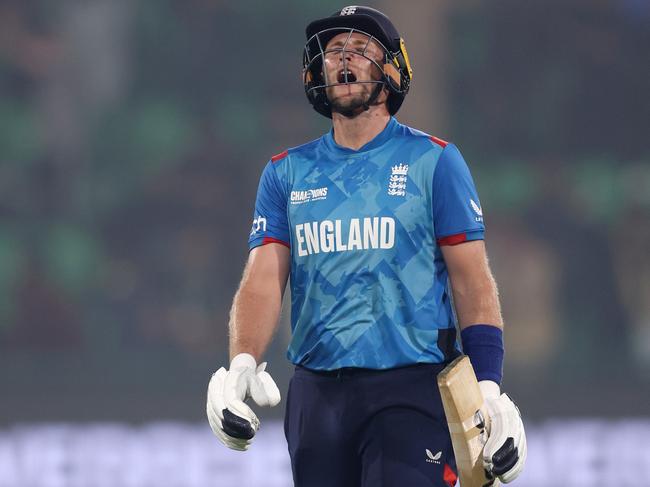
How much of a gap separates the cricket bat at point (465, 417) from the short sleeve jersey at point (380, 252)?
17 centimetres

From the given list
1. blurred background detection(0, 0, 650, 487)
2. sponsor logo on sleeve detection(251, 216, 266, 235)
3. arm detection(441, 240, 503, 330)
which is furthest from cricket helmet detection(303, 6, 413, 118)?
blurred background detection(0, 0, 650, 487)

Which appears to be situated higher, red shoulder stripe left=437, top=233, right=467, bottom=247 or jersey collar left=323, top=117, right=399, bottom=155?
jersey collar left=323, top=117, right=399, bottom=155

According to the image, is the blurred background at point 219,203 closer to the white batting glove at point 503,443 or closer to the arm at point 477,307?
the arm at point 477,307

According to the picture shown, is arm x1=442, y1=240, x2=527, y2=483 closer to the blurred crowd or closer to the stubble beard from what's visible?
the stubble beard

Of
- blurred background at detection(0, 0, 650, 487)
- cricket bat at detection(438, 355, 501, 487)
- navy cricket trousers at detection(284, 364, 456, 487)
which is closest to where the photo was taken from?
cricket bat at detection(438, 355, 501, 487)

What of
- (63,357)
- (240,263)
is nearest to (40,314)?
(63,357)

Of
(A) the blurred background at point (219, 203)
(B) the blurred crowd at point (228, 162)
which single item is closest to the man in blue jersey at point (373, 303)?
(A) the blurred background at point (219, 203)

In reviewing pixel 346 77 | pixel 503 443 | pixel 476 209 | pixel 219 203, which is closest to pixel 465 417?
pixel 503 443

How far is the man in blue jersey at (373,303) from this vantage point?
9.93ft

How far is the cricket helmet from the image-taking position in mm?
3219

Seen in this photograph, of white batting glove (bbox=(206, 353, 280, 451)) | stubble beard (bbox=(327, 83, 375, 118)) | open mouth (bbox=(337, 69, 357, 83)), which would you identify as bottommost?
white batting glove (bbox=(206, 353, 280, 451))

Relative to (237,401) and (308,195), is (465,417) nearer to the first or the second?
(237,401)

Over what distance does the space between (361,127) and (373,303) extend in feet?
1.57

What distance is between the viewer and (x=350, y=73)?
3193 millimetres
